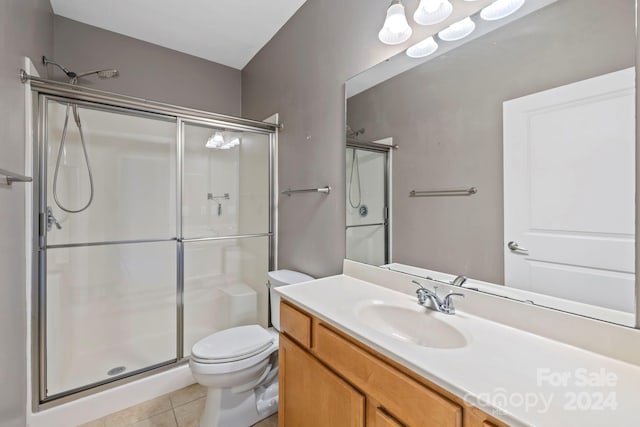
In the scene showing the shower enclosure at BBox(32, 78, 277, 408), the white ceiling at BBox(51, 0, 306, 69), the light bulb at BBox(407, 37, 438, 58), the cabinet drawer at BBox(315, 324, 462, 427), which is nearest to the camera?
the cabinet drawer at BBox(315, 324, 462, 427)

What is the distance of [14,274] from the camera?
4.19 feet

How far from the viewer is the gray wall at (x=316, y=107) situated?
1.58m

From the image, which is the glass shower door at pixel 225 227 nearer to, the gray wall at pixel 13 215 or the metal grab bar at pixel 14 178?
the gray wall at pixel 13 215

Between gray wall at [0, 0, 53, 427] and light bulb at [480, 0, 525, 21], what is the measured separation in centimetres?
188

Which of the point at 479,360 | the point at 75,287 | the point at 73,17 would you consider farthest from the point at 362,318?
the point at 73,17

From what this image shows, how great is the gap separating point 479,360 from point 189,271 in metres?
2.07

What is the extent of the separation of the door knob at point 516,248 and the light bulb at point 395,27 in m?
1.02

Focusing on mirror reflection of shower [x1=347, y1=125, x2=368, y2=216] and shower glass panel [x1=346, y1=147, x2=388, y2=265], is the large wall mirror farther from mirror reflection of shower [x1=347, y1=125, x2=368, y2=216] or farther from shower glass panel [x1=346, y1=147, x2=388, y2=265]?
mirror reflection of shower [x1=347, y1=125, x2=368, y2=216]

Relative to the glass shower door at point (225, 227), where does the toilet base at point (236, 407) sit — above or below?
below

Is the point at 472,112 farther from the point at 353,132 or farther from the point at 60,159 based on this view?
the point at 60,159

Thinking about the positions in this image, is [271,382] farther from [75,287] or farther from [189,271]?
[75,287]

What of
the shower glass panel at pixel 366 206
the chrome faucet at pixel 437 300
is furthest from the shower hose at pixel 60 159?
the chrome faucet at pixel 437 300

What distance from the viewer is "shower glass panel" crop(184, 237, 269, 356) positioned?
2.21 meters

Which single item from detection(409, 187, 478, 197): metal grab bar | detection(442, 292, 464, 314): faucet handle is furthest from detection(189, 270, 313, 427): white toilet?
detection(409, 187, 478, 197): metal grab bar
